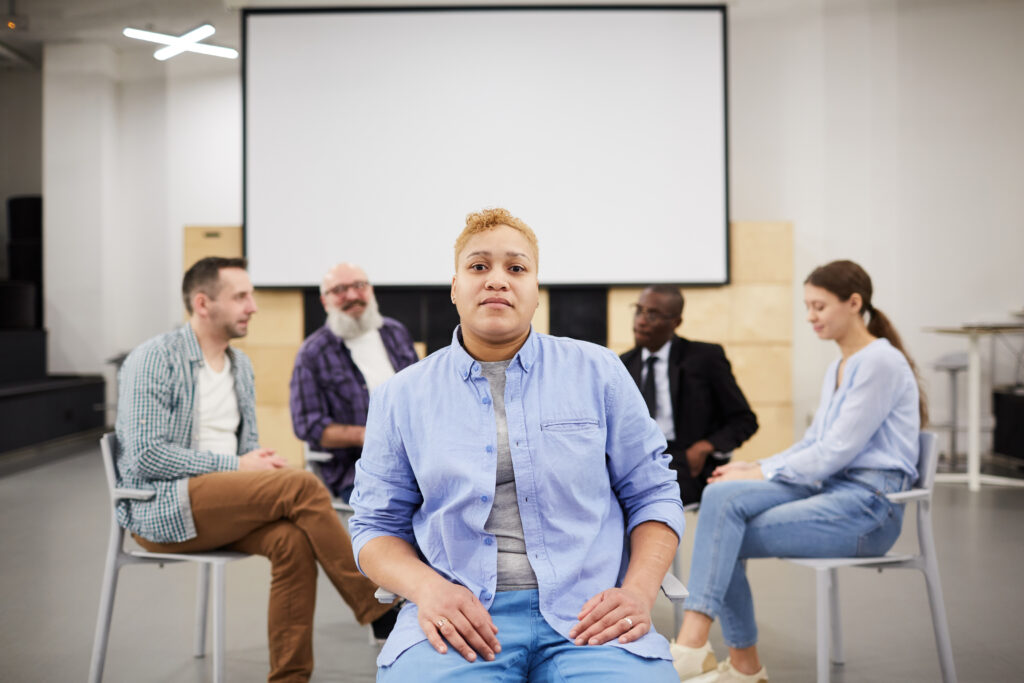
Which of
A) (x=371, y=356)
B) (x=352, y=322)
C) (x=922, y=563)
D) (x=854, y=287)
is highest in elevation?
(x=854, y=287)

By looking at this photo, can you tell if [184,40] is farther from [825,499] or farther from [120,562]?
[825,499]

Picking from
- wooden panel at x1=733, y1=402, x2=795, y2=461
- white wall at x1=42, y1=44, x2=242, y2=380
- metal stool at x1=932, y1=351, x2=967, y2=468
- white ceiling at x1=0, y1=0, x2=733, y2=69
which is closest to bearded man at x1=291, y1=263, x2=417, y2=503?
wooden panel at x1=733, y1=402, x2=795, y2=461

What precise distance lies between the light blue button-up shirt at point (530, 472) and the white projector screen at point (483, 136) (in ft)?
16.3

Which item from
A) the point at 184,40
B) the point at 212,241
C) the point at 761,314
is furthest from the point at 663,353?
the point at 184,40

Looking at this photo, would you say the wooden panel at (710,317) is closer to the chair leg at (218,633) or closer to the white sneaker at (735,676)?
the white sneaker at (735,676)

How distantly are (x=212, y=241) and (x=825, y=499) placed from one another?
17.2 ft

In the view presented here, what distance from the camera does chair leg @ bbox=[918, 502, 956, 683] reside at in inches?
86.0

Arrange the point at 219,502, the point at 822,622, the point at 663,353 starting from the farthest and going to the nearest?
the point at 663,353 < the point at 219,502 < the point at 822,622

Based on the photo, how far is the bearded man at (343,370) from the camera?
3.12 metres

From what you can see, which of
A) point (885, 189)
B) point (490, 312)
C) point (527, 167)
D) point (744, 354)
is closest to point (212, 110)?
point (527, 167)

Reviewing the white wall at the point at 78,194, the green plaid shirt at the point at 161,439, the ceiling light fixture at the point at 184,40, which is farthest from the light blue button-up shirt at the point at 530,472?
the white wall at the point at 78,194

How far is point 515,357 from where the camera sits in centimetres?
148

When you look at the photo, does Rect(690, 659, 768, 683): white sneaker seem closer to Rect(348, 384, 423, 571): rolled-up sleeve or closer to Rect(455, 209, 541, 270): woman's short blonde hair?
Rect(348, 384, 423, 571): rolled-up sleeve

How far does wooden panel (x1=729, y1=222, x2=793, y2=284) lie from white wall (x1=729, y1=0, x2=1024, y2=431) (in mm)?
844
